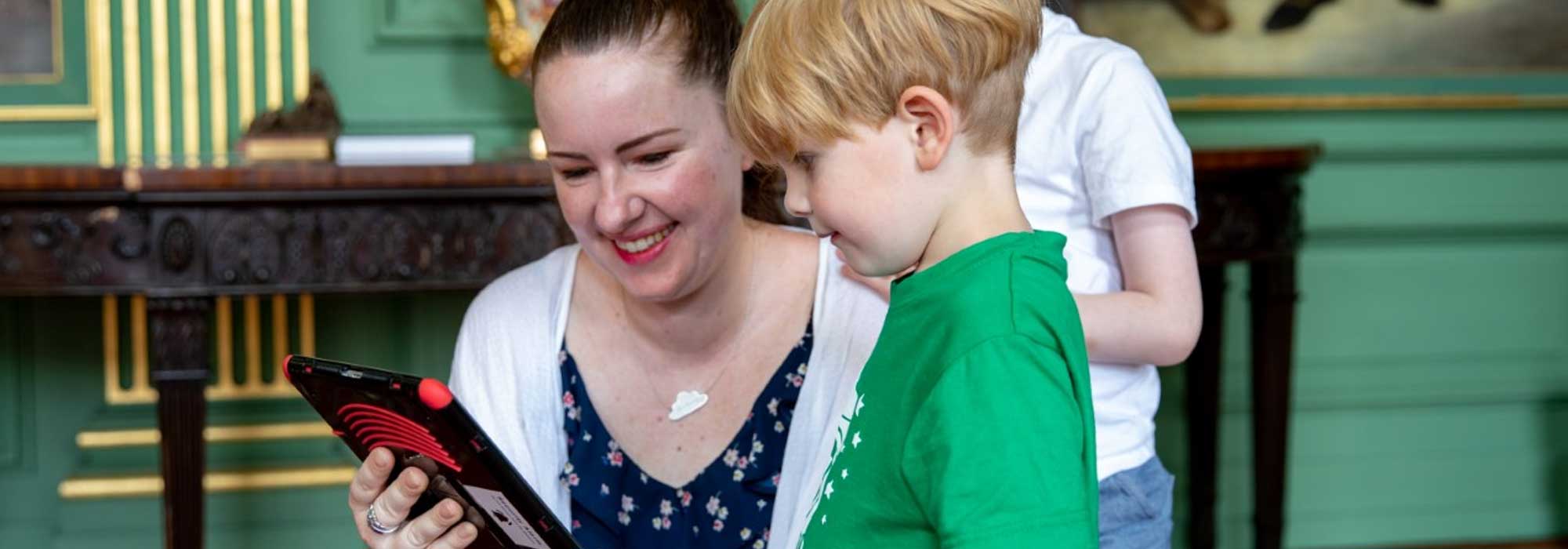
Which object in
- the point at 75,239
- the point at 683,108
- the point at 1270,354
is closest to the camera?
the point at 683,108

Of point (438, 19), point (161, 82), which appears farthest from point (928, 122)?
point (161, 82)

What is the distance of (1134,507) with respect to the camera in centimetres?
165

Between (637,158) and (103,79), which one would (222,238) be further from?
(637,158)

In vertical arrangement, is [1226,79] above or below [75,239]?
above

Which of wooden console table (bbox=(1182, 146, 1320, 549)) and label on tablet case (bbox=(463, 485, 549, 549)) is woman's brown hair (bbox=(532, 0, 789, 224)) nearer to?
label on tablet case (bbox=(463, 485, 549, 549))

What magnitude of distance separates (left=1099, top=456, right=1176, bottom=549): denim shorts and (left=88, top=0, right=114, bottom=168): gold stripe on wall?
2317 millimetres

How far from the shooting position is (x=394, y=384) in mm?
1188

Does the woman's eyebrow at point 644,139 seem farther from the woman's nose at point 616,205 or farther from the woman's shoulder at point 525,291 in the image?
the woman's shoulder at point 525,291

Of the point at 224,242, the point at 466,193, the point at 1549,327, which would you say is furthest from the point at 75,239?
the point at 1549,327

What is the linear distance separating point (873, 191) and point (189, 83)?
8.34 feet

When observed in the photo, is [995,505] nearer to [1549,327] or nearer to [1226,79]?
[1226,79]

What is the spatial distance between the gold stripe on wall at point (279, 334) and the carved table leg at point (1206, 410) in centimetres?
194

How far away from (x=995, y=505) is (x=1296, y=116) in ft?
10.0

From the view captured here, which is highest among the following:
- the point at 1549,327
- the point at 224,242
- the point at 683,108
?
the point at 683,108
